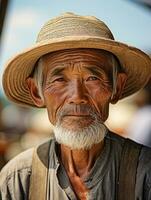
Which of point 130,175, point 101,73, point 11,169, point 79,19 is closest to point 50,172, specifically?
point 11,169

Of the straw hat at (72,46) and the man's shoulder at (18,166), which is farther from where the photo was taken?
the man's shoulder at (18,166)

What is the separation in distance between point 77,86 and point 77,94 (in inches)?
1.3

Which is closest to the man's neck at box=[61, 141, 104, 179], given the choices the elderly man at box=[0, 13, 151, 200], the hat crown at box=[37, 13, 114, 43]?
the elderly man at box=[0, 13, 151, 200]

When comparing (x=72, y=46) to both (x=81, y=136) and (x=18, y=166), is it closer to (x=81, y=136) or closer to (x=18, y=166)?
(x=81, y=136)

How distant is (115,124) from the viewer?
5113mm

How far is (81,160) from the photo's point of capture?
1966 mm

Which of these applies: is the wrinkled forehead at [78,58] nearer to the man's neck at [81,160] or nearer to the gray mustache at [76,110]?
the gray mustache at [76,110]

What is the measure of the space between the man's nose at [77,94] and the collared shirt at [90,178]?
0.26 m

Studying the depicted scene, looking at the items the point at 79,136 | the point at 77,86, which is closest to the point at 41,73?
the point at 77,86

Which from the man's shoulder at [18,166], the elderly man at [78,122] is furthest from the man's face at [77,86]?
the man's shoulder at [18,166]

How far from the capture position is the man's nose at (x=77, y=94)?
1.83 m

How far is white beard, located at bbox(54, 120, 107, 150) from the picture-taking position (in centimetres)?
185

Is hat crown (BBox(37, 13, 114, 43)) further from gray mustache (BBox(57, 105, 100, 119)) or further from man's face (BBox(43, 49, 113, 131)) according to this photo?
gray mustache (BBox(57, 105, 100, 119))

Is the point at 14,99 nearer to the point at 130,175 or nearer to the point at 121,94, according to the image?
the point at 121,94
